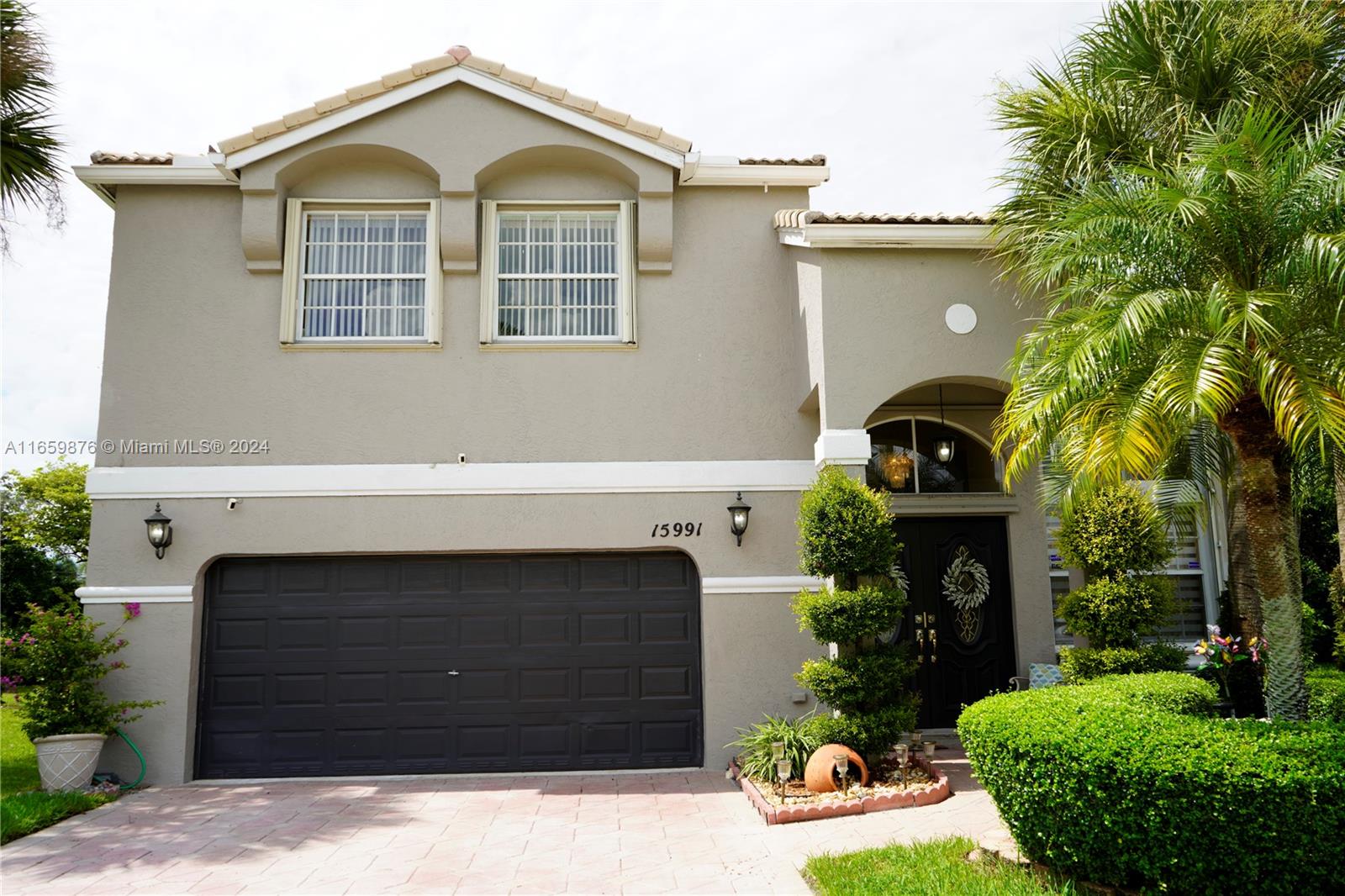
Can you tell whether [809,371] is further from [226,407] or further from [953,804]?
[226,407]

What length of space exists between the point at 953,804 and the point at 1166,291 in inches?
179

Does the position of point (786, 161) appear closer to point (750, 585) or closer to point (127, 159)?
point (750, 585)

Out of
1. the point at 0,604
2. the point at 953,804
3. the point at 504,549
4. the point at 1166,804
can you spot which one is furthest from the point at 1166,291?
the point at 0,604

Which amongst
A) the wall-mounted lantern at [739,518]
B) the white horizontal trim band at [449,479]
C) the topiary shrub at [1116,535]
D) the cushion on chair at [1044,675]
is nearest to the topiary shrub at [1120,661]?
the topiary shrub at [1116,535]

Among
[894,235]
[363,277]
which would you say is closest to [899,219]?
[894,235]

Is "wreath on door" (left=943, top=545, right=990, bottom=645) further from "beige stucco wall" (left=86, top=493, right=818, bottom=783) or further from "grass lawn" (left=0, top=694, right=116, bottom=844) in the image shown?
"grass lawn" (left=0, top=694, right=116, bottom=844)

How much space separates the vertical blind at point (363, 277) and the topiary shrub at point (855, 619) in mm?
5223

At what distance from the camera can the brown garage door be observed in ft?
34.9

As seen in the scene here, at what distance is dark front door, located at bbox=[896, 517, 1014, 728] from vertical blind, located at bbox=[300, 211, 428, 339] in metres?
6.69

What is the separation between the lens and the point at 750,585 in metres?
10.7

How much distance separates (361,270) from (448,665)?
15.4 ft

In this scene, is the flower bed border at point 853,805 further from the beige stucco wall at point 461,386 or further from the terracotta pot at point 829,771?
the beige stucco wall at point 461,386

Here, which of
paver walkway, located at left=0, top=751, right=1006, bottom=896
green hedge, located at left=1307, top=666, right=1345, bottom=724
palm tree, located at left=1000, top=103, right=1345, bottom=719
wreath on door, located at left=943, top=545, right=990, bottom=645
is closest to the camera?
palm tree, located at left=1000, top=103, right=1345, bottom=719

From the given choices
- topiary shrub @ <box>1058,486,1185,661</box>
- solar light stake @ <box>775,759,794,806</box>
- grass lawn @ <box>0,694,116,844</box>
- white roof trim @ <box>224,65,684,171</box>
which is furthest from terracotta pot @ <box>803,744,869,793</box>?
grass lawn @ <box>0,694,116,844</box>
